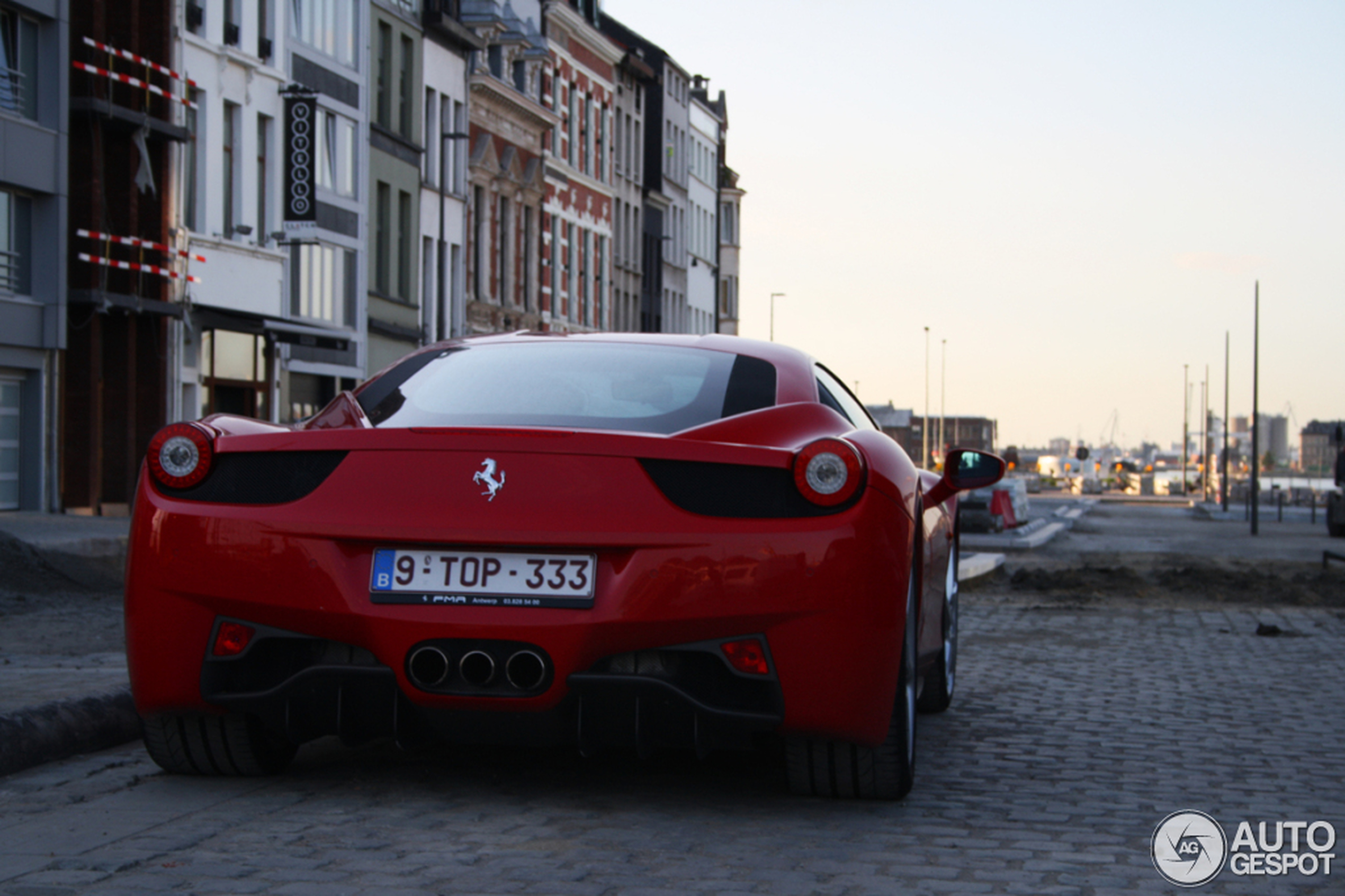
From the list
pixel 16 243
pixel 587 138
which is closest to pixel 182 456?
pixel 16 243

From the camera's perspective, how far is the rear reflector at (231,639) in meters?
4.99

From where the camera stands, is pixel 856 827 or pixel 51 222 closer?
pixel 856 827

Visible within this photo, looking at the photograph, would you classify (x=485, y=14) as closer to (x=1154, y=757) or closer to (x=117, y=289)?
(x=117, y=289)

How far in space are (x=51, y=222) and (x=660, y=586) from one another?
1054 inches

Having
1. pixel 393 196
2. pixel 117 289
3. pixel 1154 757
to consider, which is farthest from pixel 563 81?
pixel 1154 757

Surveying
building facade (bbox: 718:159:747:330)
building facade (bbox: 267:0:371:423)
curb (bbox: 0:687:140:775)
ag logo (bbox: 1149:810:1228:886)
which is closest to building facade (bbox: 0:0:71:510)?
building facade (bbox: 267:0:371:423)

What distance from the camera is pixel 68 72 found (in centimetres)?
3014

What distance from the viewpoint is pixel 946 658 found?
7695 millimetres

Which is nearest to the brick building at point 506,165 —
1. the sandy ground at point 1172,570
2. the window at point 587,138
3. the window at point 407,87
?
the window at point 407,87

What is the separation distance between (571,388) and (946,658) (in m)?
2.83

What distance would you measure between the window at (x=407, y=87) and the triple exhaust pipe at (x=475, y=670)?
43.6 metres

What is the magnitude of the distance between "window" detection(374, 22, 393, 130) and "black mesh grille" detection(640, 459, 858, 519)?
1665 inches

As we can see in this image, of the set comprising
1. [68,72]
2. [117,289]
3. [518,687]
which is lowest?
[518,687]

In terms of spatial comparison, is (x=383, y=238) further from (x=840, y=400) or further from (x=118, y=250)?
(x=840, y=400)
